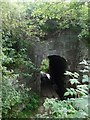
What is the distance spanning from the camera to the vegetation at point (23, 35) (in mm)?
4680

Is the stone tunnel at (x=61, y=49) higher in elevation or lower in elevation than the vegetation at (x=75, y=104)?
higher

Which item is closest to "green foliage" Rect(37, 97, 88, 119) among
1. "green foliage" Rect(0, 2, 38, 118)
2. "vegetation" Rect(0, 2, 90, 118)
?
"vegetation" Rect(0, 2, 90, 118)

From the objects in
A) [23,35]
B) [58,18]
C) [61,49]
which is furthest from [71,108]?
[61,49]

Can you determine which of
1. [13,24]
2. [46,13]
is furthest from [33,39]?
[46,13]

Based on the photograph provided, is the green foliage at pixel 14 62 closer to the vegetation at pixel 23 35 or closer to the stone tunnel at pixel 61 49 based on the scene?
the vegetation at pixel 23 35

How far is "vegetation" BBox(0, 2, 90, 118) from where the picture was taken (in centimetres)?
468

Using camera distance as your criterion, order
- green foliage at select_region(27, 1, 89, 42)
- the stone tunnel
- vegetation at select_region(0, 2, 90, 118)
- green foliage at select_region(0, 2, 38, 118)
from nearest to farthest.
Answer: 1. green foliage at select_region(0, 2, 38, 118)
2. vegetation at select_region(0, 2, 90, 118)
3. green foliage at select_region(27, 1, 89, 42)
4. the stone tunnel

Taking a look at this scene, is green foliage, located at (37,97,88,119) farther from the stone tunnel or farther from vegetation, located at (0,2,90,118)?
the stone tunnel

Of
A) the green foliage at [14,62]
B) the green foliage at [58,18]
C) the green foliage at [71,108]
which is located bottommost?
the green foliage at [71,108]

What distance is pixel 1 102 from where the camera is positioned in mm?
4094

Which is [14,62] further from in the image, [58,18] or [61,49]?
[61,49]

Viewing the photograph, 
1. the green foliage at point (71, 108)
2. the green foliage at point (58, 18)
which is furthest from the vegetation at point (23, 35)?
the green foliage at point (71, 108)

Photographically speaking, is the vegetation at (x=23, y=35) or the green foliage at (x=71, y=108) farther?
the vegetation at (x=23, y=35)

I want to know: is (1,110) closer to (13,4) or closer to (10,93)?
(10,93)
